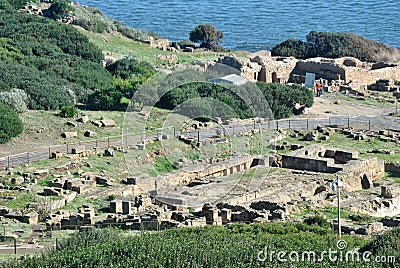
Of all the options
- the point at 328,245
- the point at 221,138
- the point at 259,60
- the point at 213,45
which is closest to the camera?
the point at 328,245

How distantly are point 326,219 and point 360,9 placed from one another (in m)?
122

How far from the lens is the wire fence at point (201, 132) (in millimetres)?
47500

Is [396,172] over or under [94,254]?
under

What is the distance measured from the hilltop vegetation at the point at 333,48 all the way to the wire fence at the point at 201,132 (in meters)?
23.4

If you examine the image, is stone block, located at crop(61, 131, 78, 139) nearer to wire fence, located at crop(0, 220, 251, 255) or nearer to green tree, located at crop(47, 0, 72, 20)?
wire fence, located at crop(0, 220, 251, 255)

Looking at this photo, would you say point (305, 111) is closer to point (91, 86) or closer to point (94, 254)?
point (91, 86)

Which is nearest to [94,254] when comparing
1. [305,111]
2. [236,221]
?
[236,221]

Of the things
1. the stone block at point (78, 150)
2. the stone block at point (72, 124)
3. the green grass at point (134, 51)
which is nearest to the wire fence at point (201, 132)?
the stone block at point (78, 150)

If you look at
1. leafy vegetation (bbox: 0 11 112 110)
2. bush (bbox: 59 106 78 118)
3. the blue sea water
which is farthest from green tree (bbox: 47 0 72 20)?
bush (bbox: 59 106 78 118)

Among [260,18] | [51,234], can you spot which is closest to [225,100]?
[51,234]

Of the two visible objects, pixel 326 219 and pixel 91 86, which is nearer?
pixel 326 219

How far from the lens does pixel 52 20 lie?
8281 centimetres

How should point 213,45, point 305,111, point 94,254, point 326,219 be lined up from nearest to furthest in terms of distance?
point 94,254 → point 326,219 → point 305,111 → point 213,45

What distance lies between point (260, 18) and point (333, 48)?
6397 cm
